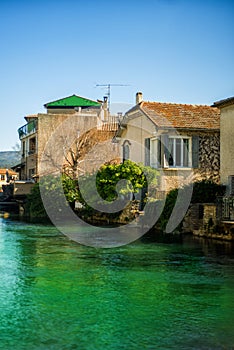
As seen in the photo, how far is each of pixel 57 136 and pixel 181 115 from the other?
2091cm

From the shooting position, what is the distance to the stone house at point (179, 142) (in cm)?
2948

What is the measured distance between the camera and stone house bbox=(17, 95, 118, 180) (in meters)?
47.3

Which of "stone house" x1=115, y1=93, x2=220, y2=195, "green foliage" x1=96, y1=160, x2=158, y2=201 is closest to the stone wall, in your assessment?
"stone house" x1=115, y1=93, x2=220, y2=195

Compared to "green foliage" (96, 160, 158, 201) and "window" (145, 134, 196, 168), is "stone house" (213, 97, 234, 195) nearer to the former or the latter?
"window" (145, 134, 196, 168)

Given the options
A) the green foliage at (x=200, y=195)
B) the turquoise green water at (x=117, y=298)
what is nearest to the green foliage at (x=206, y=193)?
the green foliage at (x=200, y=195)

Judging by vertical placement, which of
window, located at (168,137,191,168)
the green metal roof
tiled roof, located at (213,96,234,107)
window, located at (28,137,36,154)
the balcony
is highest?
the green metal roof

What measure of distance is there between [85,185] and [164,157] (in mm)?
8086

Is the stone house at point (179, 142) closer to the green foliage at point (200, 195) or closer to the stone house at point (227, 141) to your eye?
the green foliage at point (200, 195)

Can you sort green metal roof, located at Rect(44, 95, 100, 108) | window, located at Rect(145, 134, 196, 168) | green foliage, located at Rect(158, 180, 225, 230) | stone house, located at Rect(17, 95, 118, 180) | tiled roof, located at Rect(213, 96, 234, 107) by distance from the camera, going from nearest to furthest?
1. tiled roof, located at Rect(213, 96, 234, 107)
2. green foliage, located at Rect(158, 180, 225, 230)
3. window, located at Rect(145, 134, 196, 168)
4. stone house, located at Rect(17, 95, 118, 180)
5. green metal roof, located at Rect(44, 95, 100, 108)

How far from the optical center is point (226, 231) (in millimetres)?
22594

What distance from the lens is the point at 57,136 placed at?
4975 cm

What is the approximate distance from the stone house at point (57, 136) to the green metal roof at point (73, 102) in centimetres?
A: 211

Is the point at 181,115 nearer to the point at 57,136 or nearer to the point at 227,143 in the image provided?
the point at 227,143

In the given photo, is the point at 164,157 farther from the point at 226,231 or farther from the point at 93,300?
the point at 93,300
